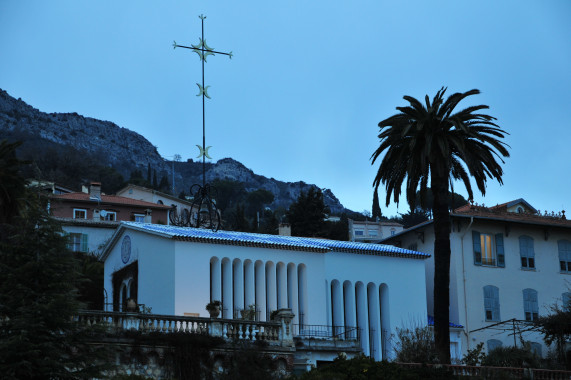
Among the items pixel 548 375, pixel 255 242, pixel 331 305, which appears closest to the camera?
pixel 548 375

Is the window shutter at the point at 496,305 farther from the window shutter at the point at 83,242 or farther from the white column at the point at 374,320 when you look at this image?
the window shutter at the point at 83,242

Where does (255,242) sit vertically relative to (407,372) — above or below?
above

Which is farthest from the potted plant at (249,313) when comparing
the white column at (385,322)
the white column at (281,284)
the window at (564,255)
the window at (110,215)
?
the window at (110,215)

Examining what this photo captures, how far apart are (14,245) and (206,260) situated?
15.3m

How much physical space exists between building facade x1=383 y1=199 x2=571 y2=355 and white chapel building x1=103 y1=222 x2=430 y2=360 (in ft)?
19.7

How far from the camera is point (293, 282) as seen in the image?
4091 cm

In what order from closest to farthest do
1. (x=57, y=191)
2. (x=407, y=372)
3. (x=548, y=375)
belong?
(x=407, y=372) < (x=548, y=375) < (x=57, y=191)

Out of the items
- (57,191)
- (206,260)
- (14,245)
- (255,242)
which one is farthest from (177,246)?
(57,191)

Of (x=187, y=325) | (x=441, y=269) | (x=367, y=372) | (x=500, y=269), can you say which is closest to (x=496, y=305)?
(x=500, y=269)

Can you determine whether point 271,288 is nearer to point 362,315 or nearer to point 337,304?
point 337,304

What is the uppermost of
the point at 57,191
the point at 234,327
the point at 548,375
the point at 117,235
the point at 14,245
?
the point at 57,191

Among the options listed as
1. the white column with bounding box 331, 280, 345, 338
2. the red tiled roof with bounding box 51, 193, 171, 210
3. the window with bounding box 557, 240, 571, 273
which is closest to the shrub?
the white column with bounding box 331, 280, 345, 338

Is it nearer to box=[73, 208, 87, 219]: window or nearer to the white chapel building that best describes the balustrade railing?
the white chapel building

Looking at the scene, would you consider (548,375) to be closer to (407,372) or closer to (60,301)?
(407,372)
